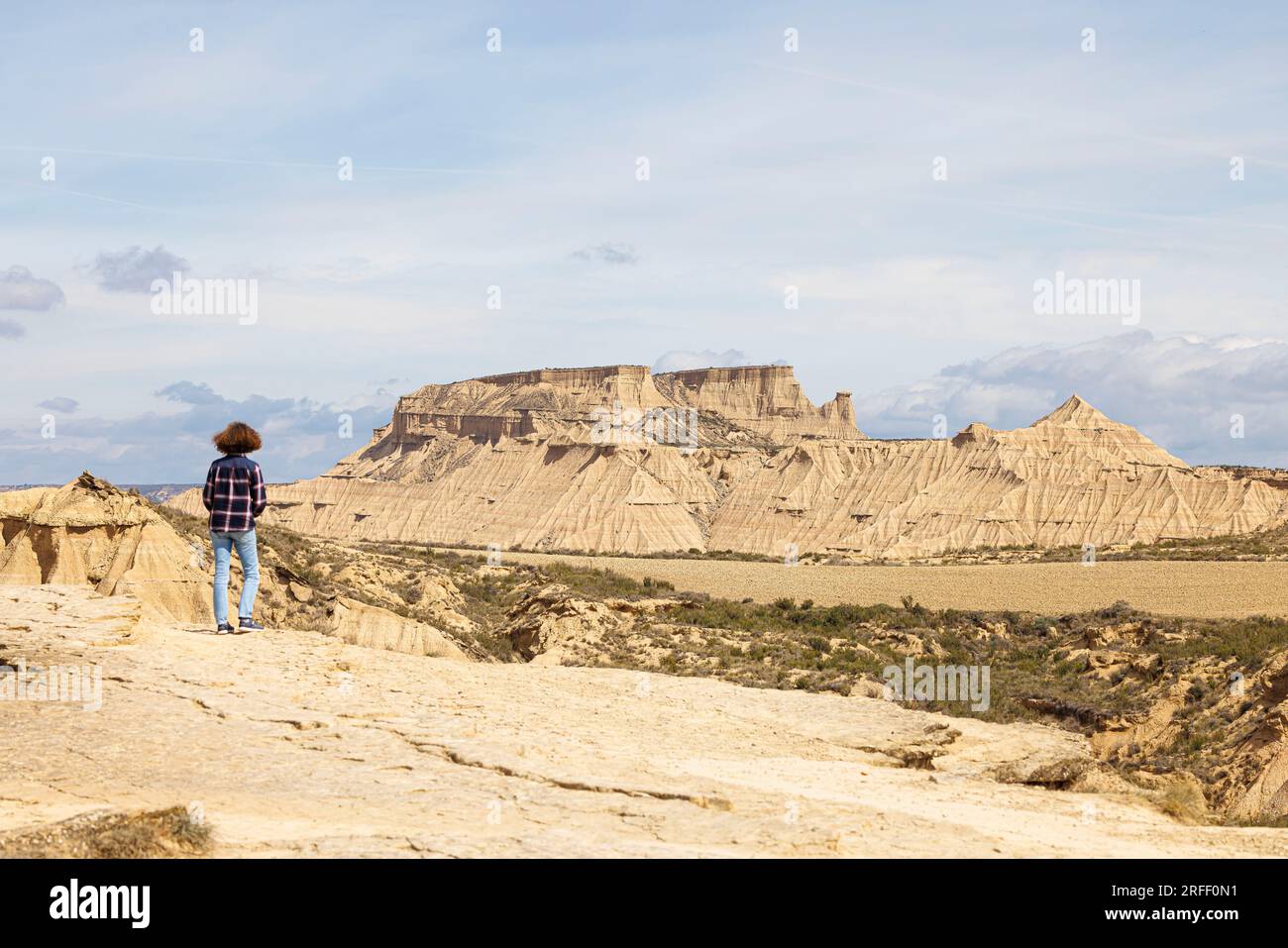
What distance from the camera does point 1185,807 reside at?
9.86 metres

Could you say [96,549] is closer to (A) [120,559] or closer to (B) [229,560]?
(A) [120,559]

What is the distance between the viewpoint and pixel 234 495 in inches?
501

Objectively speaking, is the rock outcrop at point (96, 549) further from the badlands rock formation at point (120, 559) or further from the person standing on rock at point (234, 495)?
the person standing on rock at point (234, 495)

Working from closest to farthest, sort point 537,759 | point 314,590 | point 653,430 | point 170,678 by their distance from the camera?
point 537,759 → point 170,678 → point 314,590 → point 653,430

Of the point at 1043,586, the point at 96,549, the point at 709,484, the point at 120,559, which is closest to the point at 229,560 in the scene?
the point at 120,559

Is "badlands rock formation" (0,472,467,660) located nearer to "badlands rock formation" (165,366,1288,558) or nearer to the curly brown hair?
the curly brown hair

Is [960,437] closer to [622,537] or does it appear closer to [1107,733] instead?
[622,537]

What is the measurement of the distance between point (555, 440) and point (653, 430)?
55.9 feet

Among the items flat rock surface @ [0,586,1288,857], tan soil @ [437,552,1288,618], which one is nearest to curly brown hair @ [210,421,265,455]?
flat rock surface @ [0,586,1288,857]

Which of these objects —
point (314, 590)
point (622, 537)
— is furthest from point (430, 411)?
point (314, 590)

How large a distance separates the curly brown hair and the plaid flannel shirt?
0.31 feet

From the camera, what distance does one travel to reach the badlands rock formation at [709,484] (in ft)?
295

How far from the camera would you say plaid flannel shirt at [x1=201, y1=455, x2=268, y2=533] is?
12.7 m

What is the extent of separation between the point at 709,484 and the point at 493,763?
4537 inches
